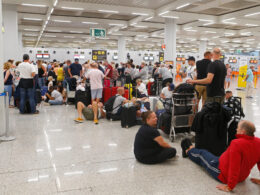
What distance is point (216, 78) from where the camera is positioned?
17.0 feet

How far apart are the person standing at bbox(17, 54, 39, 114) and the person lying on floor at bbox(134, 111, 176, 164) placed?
4.90m

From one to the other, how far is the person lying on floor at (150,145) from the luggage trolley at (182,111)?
4.12 feet

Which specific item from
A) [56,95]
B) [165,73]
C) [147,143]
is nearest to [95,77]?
[56,95]

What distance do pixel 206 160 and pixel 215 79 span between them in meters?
1.95

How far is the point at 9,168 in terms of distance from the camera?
400 cm

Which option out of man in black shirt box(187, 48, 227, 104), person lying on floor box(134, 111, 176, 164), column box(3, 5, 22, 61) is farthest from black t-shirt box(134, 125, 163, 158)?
column box(3, 5, 22, 61)

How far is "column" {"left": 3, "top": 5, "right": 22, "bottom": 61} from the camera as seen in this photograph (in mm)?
13109

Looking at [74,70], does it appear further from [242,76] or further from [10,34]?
[242,76]

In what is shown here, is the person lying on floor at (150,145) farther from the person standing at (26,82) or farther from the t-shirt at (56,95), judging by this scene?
the t-shirt at (56,95)

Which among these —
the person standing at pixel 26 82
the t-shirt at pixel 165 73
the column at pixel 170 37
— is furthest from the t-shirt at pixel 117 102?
the column at pixel 170 37

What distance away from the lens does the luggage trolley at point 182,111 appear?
5.35 metres

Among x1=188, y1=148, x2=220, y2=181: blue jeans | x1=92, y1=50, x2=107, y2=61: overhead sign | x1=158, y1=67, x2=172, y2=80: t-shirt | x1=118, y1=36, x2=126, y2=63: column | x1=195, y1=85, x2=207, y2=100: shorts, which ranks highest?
x1=118, y1=36, x2=126, y2=63: column

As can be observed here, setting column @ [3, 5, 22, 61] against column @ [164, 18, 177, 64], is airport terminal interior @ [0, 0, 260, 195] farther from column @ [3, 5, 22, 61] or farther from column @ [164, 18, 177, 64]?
column @ [164, 18, 177, 64]

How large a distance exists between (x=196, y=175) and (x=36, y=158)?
2.68 m
